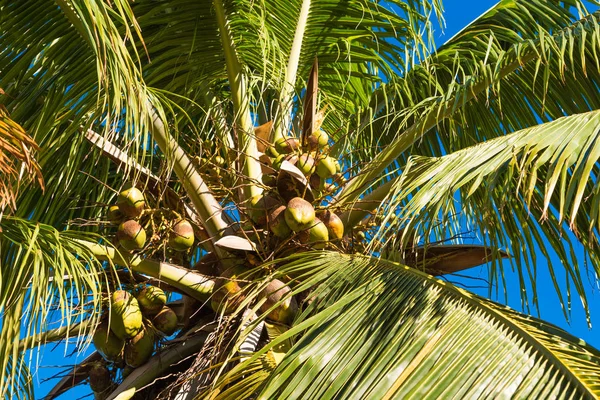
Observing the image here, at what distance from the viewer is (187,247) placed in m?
3.60

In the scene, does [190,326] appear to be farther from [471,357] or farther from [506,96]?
[506,96]

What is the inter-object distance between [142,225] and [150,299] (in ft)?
1.04

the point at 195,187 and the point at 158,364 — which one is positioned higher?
the point at 195,187

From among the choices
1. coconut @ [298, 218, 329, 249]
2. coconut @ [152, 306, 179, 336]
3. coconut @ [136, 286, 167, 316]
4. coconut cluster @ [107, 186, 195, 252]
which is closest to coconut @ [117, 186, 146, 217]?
coconut cluster @ [107, 186, 195, 252]

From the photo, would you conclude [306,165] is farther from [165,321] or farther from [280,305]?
[165,321]

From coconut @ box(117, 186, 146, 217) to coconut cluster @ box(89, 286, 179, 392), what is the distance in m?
0.32

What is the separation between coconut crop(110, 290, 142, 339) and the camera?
3.36m

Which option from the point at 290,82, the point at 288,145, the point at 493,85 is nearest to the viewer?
the point at 288,145

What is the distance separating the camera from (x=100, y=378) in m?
3.62

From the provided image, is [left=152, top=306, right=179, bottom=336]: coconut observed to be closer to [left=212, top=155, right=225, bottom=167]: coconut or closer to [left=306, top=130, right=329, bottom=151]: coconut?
[left=212, top=155, right=225, bottom=167]: coconut

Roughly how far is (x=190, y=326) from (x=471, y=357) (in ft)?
5.17

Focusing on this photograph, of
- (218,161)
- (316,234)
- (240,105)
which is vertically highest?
(240,105)

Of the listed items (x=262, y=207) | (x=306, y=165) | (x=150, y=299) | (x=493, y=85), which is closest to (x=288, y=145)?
(x=306, y=165)

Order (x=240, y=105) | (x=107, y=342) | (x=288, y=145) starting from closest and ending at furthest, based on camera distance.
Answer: (x=107, y=342) < (x=288, y=145) < (x=240, y=105)
